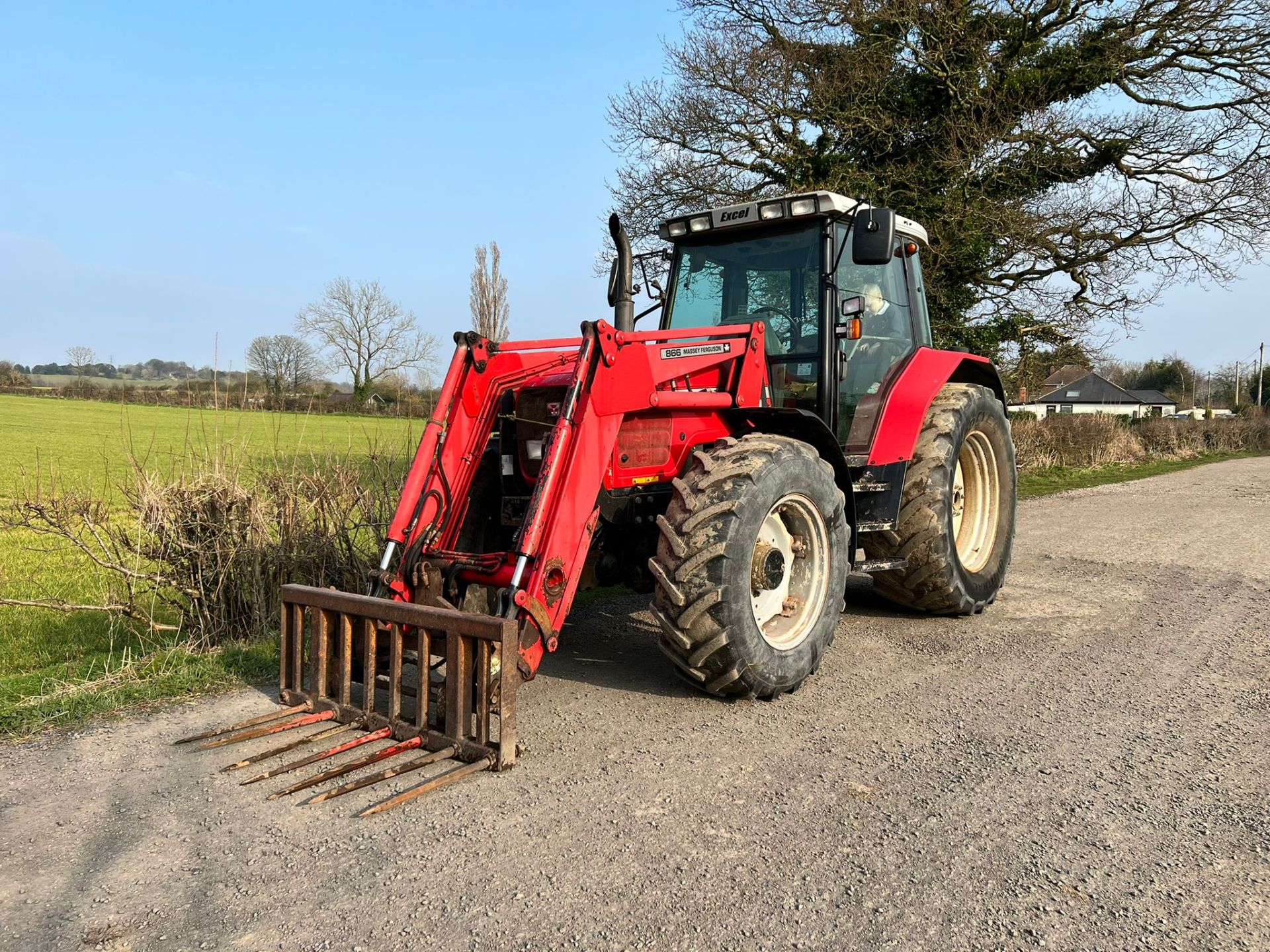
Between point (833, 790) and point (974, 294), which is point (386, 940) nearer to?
point (833, 790)

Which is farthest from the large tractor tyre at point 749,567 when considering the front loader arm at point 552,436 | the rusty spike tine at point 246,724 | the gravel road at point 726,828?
the rusty spike tine at point 246,724

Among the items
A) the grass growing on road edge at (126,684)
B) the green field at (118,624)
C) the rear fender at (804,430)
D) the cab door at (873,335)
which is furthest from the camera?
the cab door at (873,335)

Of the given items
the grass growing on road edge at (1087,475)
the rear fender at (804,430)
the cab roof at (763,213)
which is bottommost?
the grass growing on road edge at (1087,475)

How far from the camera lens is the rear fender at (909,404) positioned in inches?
223

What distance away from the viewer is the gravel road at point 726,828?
2533 millimetres

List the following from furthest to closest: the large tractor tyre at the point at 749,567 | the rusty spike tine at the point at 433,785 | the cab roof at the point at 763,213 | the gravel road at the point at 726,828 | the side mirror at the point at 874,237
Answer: the cab roof at the point at 763,213, the side mirror at the point at 874,237, the large tractor tyre at the point at 749,567, the rusty spike tine at the point at 433,785, the gravel road at the point at 726,828

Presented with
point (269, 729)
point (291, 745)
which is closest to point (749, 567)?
point (291, 745)

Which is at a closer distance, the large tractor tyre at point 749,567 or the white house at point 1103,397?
the large tractor tyre at point 749,567

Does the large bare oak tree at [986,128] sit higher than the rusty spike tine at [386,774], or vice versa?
the large bare oak tree at [986,128]

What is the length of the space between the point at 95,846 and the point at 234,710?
4.58ft

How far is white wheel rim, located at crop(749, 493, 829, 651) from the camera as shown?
4.63 m

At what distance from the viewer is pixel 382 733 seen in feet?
12.5

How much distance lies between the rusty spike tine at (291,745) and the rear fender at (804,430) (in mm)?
2456

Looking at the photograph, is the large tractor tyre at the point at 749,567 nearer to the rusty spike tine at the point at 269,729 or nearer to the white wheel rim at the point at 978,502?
the rusty spike tine at the point at 269,729
